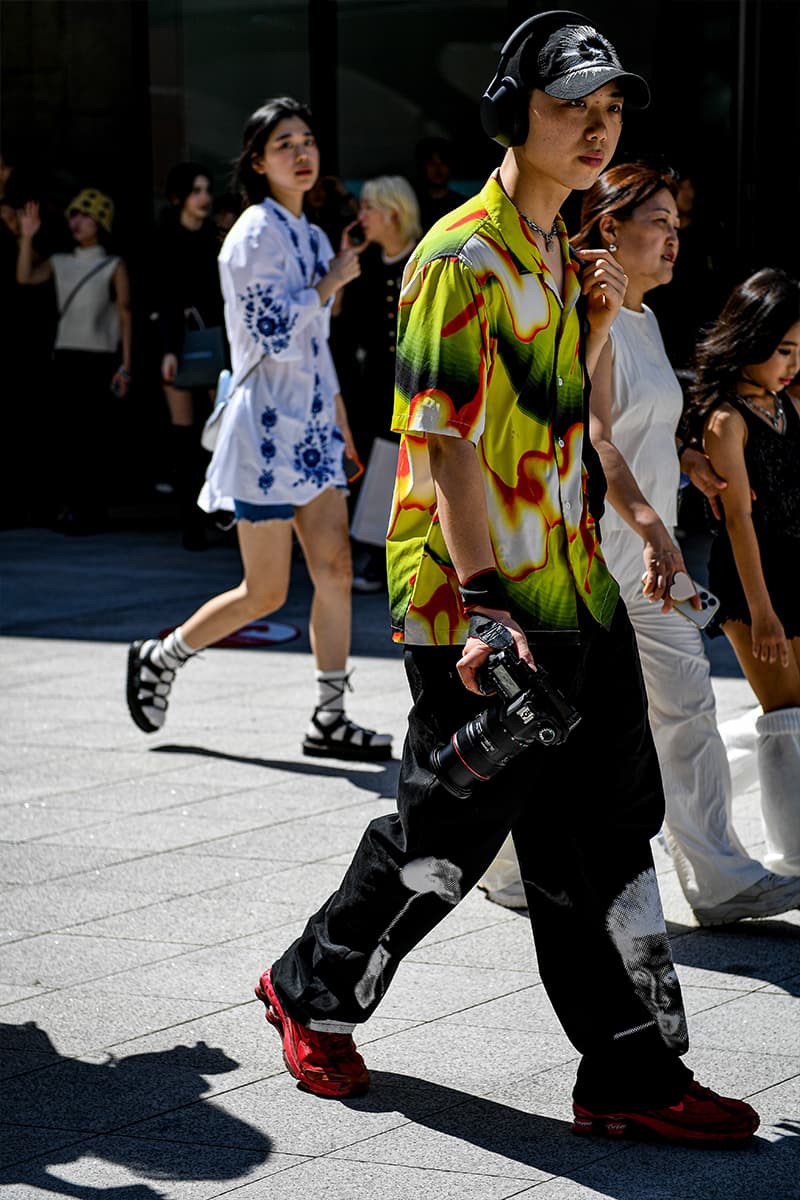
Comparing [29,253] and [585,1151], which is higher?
[29,253]

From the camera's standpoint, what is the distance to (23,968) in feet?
14.9

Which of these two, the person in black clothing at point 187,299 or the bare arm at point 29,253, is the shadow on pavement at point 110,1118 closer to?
the person in black clothing at point 187,299

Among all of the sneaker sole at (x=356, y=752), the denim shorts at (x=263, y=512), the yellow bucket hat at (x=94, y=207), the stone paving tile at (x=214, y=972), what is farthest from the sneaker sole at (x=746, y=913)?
the yellow bucket hat at (x=94, y=207)

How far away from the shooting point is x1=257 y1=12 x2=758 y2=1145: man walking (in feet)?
11.3

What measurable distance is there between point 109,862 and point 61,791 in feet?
2.90

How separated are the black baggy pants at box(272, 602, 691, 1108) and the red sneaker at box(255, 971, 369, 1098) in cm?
9

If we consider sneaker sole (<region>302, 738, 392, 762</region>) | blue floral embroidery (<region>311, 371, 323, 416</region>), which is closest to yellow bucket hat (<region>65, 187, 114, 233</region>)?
blue floral embroidery (<region>311, 371, 323, 416</region>)

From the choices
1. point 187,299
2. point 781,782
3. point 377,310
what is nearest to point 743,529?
point 781,782

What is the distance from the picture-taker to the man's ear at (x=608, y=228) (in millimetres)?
4711

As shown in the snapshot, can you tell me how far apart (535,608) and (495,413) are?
1.16ft

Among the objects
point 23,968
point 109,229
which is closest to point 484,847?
point 23,968

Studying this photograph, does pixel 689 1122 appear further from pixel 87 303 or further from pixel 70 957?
pixel 87 303

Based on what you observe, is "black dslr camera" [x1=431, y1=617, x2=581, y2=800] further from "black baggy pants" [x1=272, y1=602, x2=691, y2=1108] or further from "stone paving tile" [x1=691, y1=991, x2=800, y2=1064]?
"stone paving tile" [x1=691, y1=991, x2=800, y2=1064]

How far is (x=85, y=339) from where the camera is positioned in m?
12.9
